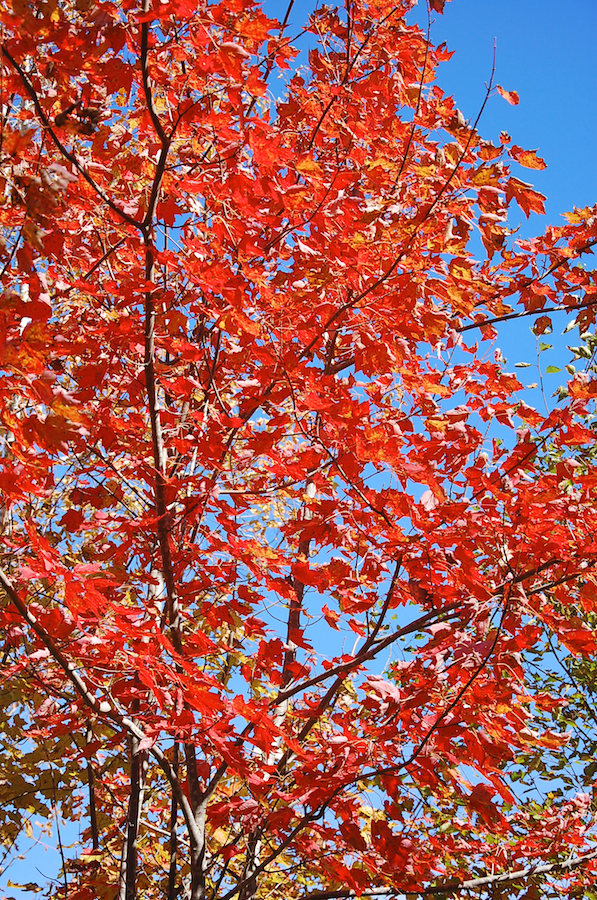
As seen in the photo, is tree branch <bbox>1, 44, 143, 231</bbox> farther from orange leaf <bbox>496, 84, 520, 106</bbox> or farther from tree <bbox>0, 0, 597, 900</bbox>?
orange leaf <bbox>496, 84, 520, 106</bbox>

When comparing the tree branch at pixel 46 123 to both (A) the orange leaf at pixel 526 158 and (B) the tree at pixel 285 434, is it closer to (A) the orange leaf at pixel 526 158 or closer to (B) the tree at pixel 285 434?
(B) the tree at pixel 285 434

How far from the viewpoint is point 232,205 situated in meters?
3.32

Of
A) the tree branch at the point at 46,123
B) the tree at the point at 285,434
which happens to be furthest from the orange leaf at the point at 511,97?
Answer: the tree branch at the point at 46,123

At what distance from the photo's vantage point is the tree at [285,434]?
101 inches

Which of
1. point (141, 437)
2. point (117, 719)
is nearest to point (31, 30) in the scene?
point (141, 437)

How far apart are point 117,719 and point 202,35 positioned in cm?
268

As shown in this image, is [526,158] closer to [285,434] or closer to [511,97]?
[511,97]

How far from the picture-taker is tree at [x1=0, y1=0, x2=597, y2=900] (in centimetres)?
257

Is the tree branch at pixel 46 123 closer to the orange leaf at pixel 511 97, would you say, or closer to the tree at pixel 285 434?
the tree at pixel 285 434

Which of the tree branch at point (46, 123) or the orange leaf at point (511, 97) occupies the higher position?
the orange leaf at point (511, 97)

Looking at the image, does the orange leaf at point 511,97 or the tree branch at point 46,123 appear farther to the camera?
the orange leaf at point 511,97

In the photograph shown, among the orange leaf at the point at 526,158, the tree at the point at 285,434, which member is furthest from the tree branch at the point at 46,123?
the orange leaf at the point at 526,158

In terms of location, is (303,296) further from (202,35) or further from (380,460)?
(202,35)

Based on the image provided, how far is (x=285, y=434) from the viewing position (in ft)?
10.2
